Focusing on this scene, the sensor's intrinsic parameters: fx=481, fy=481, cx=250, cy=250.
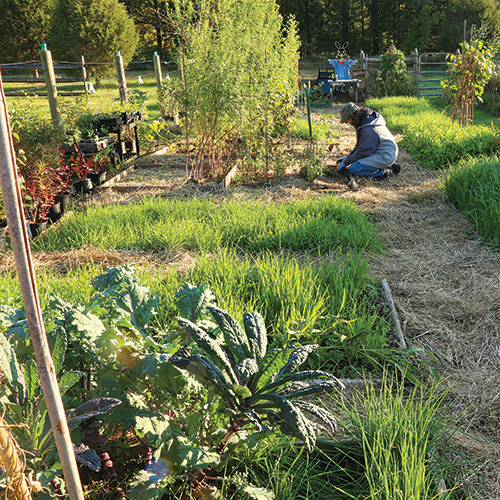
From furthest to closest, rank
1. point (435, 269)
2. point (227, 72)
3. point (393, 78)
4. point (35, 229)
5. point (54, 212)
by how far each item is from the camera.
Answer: point (393, 78) < point (227, 72) < point (54, 212) < point (35, 229) < point (435, 269)

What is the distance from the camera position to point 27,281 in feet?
2.53

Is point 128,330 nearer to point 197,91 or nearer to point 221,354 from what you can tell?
point 221,354

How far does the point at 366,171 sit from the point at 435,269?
3.19m

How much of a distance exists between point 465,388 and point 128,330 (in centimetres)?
169

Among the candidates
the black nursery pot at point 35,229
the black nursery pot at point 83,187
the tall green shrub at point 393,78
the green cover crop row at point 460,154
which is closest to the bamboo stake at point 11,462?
the black nursery pot at point 35,229

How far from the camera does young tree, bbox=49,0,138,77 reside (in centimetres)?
2103

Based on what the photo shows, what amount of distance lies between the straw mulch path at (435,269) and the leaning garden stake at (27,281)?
4.86 ft

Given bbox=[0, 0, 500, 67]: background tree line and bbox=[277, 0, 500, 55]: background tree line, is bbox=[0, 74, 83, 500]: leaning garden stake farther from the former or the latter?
bbox=[277, 0, 500, 55]: background tree line

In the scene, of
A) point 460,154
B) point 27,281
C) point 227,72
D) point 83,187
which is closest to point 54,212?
point 83,187

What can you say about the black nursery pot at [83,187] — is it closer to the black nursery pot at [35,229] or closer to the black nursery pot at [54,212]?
the black nursery pot at [54,212]

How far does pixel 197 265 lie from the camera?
3.18 metres

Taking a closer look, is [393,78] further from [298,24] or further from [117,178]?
[117,178]

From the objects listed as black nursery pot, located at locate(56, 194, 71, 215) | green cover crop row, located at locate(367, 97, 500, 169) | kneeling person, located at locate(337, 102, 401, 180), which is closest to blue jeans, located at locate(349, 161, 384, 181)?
kneeling person, located at locate(337, 102, 401, 180)

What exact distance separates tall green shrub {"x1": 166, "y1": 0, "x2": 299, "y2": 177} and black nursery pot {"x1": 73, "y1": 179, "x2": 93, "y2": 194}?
143 cm
